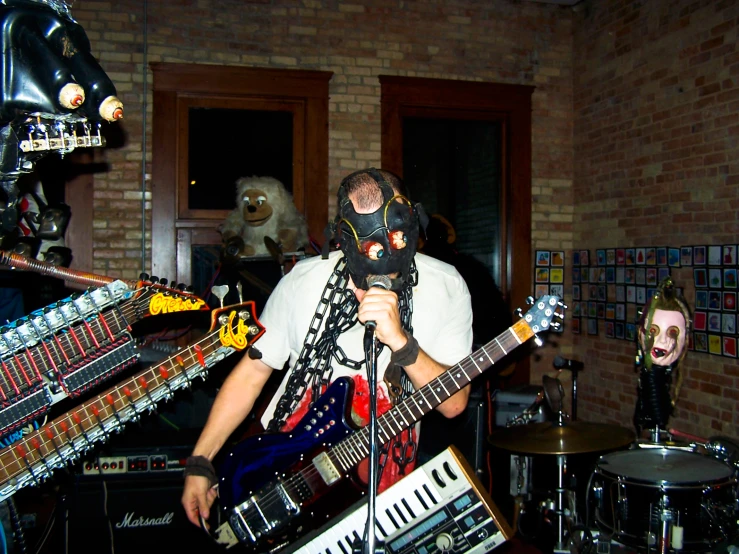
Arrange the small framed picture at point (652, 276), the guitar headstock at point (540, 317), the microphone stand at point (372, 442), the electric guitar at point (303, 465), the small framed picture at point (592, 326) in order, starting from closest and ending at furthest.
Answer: the microphone stand at point (372, 442)
the guitar headstock at point (540, 317)
the electric guitar at point (303, 465)
the small framed picture at point (652, 276)
the small framed picture at point (592, 326)

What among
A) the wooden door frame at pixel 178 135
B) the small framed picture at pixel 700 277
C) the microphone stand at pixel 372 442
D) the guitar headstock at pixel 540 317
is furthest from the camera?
the wooden door frame at pixel 178 135

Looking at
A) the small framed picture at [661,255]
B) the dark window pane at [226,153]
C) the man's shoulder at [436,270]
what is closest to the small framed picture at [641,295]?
the small framed picture at [661,255]

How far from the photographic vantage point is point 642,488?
3.07m

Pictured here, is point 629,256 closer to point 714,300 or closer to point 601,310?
point 601,310

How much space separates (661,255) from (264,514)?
13.9 feet

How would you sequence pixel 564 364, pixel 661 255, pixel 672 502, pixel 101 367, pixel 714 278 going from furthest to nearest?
pixel 661 255 → pixel 714 278 → pixel 564 364 → pixel 672 502 → pixel 101 367

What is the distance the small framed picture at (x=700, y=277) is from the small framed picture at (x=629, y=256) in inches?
28.0

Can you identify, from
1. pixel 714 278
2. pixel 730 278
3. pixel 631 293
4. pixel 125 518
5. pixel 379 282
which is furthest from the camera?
pixel 631 293

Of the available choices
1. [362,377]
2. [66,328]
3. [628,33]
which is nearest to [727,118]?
[628,33]

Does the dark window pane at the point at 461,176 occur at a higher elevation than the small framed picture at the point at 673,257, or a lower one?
higher

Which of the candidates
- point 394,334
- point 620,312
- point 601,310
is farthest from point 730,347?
point 394,334

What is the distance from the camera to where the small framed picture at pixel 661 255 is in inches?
218

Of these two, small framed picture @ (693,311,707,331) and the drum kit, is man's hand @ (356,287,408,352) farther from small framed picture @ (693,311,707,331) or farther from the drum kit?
small framed picture @ (693,311,707,331)

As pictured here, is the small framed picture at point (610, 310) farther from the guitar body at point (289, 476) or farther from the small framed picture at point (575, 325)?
the guitar body at point (289, 476)
